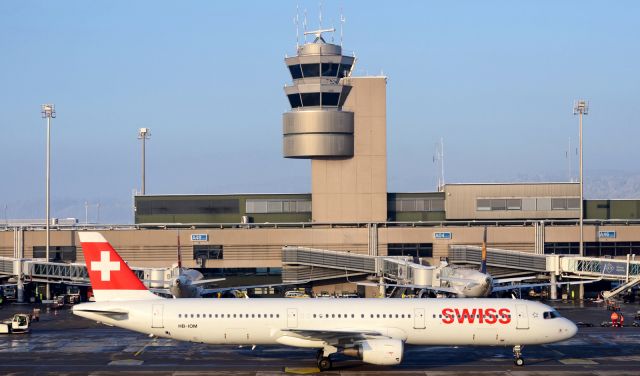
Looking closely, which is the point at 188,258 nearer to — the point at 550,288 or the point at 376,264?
the point at 376,264

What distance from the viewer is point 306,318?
52156 millimetres

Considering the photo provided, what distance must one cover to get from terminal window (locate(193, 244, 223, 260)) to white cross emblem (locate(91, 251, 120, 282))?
55046 millimetres

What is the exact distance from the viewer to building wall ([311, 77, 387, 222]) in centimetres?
10994

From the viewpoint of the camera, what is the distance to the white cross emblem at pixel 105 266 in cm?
5281

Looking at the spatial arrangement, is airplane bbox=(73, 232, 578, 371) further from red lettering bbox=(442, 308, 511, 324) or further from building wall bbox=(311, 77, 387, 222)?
building wall bbox=(311, 77, 387, 222)

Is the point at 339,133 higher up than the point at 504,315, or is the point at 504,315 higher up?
the point at 339,133

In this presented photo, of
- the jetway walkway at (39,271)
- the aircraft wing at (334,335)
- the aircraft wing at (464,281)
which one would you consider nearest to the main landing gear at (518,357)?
the aircraft wing at (334,335)

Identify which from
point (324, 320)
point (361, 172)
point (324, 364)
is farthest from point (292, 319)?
point (361, 172)

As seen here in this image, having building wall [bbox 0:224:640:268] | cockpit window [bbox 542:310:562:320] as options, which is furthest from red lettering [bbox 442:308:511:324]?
building wall [bbox 0:224:640:268]

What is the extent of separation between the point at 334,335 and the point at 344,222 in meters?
58.7

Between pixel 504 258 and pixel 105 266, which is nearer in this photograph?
pixel 105 266

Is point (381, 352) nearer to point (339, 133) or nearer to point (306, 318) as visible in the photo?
point (306, 318)

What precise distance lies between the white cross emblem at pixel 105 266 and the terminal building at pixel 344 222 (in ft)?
167

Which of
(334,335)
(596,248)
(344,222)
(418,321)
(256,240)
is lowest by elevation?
(334,335)
